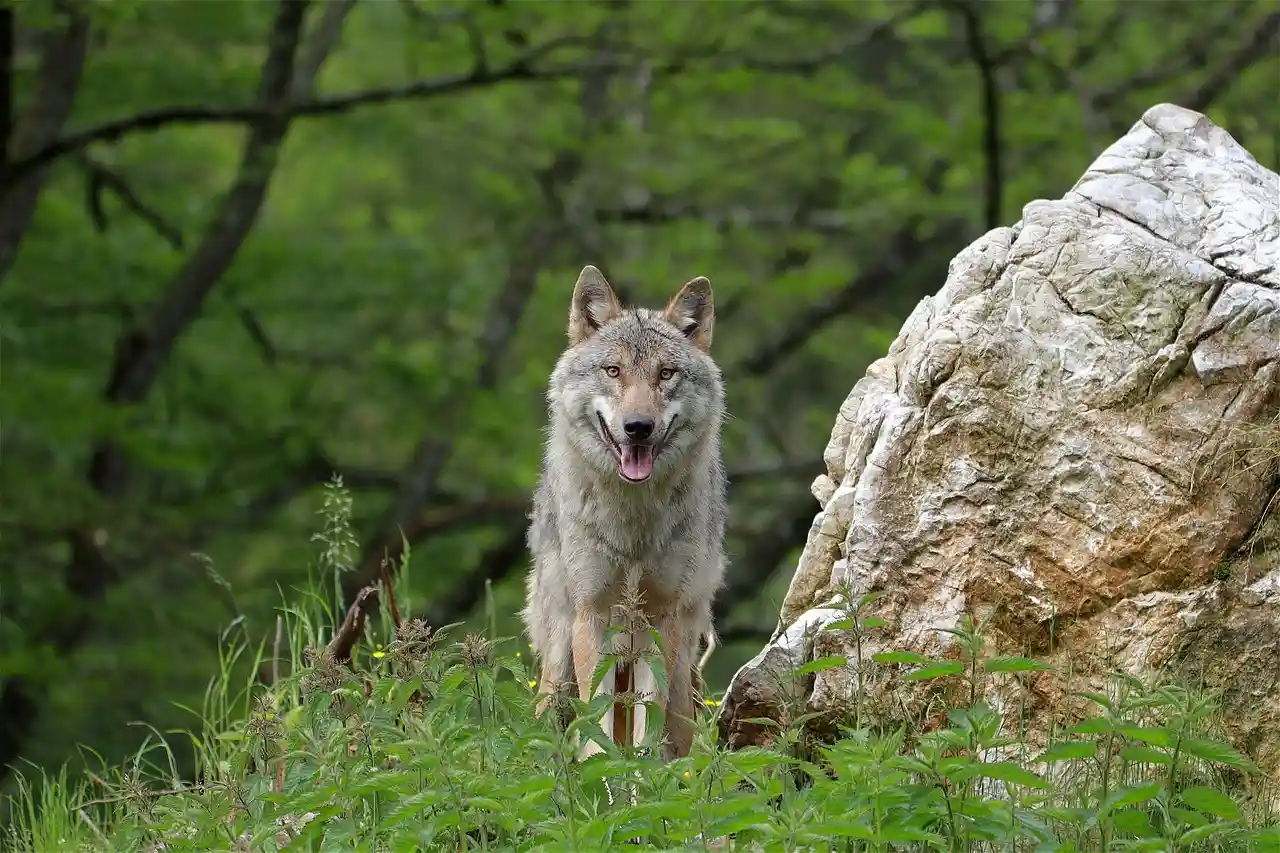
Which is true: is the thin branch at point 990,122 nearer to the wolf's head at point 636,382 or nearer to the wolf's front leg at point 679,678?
the wolf's head at point 636,382

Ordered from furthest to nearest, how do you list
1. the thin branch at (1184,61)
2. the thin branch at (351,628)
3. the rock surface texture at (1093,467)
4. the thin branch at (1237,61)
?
the thin branch at (1184,61) < the thin branch at (1237,61) < the thin branch at (351,628) < the rock surface texture at (1093,467)

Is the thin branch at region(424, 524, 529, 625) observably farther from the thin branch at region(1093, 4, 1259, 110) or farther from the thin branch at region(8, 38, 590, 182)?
the thin branch at region(1093, 4, 1259, 110)

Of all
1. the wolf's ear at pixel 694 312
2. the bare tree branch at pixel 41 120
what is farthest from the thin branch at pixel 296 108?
the wolf's ear at pixel 694 312

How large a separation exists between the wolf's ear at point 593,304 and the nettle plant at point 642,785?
113 inches

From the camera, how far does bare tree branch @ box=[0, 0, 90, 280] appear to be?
16094 mm

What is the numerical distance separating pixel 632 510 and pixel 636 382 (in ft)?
2.06

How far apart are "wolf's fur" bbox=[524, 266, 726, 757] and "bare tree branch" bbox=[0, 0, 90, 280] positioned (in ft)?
33.7

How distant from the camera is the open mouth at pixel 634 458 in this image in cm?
713

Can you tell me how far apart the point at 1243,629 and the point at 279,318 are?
17510 millimetres

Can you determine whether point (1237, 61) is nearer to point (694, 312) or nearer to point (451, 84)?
point (451, 84)

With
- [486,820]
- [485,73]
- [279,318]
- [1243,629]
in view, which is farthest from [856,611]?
[279,318]

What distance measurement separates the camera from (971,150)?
18.3 m

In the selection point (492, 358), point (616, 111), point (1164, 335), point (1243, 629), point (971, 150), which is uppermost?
point (616, 111)

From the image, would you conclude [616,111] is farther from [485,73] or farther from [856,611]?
[856,611]
